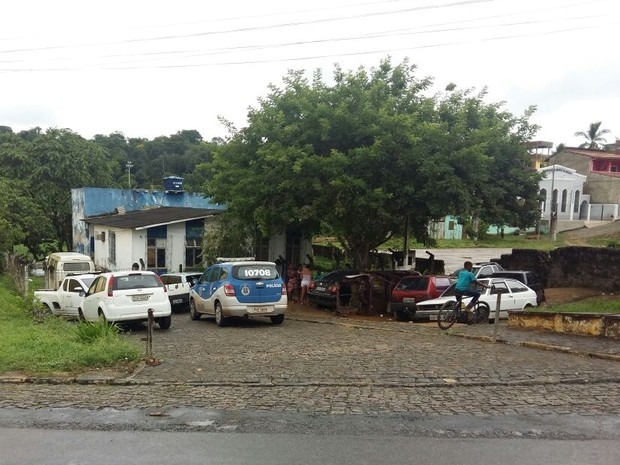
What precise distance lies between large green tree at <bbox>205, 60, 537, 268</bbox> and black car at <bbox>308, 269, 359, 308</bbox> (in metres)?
1.67

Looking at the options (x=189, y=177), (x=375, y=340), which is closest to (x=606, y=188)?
(x=189, y=177)

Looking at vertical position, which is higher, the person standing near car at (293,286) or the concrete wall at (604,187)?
the concrete wall at (604,187)

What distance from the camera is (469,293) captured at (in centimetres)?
1472

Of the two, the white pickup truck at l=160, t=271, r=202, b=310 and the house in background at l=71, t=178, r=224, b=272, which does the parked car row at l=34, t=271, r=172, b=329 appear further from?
the house in background at l=71, t=178, r=224, b=272

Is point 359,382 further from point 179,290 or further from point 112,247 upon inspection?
point 112,247

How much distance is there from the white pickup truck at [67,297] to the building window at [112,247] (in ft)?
36.3

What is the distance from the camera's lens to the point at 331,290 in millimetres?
20547

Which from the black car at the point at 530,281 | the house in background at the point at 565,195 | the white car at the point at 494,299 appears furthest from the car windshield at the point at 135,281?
the house in background at the point at 565,195

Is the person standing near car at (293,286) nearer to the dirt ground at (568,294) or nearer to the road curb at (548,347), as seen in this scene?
the dirt ground at (568,294)

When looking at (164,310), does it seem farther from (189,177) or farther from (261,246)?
(189,177)

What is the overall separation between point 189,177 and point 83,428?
55.3 metres

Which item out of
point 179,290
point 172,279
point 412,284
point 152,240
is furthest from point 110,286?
point 152,240

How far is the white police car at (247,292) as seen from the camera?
15.5 meters

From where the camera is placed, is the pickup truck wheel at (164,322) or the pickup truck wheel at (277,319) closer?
the pickup truck wheel at (164,322)
